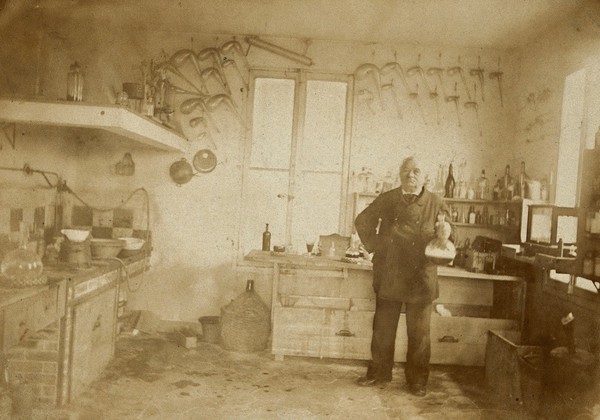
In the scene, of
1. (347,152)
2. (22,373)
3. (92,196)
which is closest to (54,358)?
(22,373)

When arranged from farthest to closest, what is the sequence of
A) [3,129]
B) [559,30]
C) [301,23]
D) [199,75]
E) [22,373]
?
[199,75] < [301,23] < [559,30] < [3,129] < [22,373]

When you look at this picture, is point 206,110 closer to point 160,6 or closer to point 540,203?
point 160,6

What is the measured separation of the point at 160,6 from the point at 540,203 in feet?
14.9

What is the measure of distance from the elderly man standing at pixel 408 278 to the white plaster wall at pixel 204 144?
1744mm

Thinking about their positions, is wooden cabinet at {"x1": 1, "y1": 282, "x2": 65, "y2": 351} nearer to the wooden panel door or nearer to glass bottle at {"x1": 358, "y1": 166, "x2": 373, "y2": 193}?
the wooden panel door

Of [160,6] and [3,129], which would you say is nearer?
[3,129]

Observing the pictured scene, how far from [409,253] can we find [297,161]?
229 centimetres

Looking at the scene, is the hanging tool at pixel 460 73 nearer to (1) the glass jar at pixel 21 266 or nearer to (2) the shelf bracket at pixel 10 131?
(2) the shelf bracket at pixel 10 131

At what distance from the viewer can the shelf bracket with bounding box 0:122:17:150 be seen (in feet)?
15.6

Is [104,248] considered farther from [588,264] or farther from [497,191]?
[497,191]

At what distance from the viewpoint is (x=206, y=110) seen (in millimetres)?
6328

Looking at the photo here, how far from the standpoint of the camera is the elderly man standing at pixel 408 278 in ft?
14.7

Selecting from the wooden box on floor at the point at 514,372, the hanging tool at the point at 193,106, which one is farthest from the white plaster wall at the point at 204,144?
the wooden box on floor at the point at 514,372

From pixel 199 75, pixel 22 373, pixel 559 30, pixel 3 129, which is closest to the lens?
pixel 22 373
